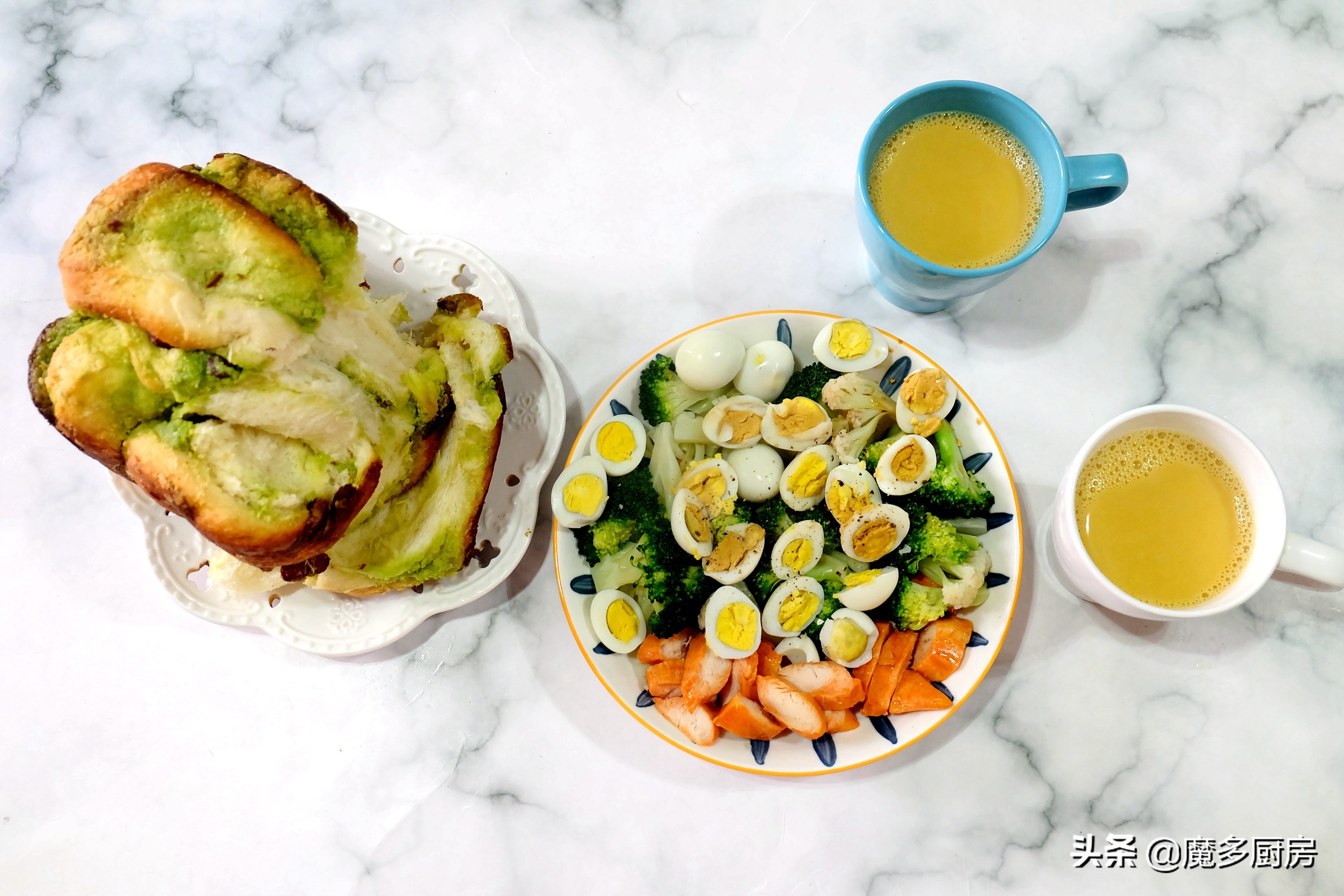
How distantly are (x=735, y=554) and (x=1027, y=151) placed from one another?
3.45ft

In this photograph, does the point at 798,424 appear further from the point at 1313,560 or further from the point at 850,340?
the point at 1313,560

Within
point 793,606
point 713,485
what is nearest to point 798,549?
point 793,606

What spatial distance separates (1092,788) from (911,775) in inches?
16.3

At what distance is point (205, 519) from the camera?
1.36 m

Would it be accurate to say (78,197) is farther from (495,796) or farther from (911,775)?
(911,775)

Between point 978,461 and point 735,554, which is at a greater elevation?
point 978,461

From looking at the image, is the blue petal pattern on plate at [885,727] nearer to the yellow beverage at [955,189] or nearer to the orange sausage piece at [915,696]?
the orange sausage piece at [915,696]

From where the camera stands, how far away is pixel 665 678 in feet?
5.84

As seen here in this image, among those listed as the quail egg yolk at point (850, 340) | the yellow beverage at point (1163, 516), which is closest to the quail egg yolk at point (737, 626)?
the quail egg yolk at point (850, 340)

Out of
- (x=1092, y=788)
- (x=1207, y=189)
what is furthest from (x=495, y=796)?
(x=1207, y=189)

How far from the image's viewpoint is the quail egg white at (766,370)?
1774 mm

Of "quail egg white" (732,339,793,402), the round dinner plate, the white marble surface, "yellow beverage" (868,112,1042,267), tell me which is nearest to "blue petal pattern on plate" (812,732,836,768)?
the round dinner plate

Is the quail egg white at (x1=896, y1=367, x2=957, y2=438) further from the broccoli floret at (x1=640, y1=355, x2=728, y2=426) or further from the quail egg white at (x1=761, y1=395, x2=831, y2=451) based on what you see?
the broccoli floret at (x1=640, y1=355, x2=728, y2=426)

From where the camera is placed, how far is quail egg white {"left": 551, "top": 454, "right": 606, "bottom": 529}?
1.74 m
